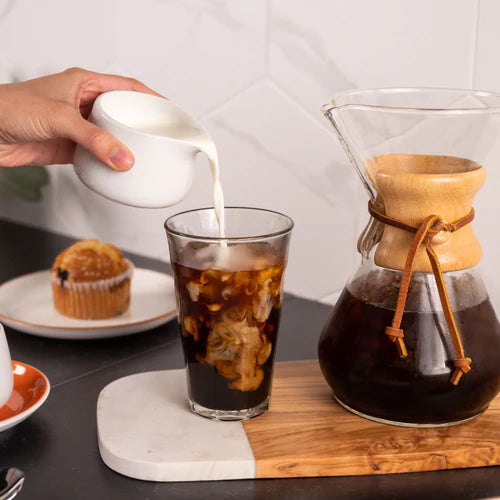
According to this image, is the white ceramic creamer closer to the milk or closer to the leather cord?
the milk

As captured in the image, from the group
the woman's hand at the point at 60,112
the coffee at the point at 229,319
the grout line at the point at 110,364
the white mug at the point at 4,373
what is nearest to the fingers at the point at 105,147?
the woman's hand at the point at 60,112

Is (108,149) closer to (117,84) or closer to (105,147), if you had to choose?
(105,147)

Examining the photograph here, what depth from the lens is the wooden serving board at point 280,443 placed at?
2.35 feet

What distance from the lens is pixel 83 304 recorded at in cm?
115

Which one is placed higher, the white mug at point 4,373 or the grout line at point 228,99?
the grout line at point 228,99

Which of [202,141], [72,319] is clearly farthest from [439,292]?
[72,319]

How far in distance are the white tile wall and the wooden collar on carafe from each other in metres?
0.26

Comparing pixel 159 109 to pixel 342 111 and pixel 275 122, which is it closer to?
pixel 342 111

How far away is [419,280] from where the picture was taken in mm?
753

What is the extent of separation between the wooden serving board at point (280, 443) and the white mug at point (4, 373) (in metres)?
0.09

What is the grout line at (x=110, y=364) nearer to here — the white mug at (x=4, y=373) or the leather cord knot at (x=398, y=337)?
the white mug at (x=4, y=373)

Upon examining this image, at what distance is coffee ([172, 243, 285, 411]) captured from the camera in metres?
0.76

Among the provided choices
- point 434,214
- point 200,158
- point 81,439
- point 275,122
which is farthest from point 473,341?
point 200,158

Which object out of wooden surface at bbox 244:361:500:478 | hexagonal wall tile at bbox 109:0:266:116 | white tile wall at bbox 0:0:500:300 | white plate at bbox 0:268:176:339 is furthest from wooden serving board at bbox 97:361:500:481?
hexagonal wall tile at bbox 109:0:266:116
